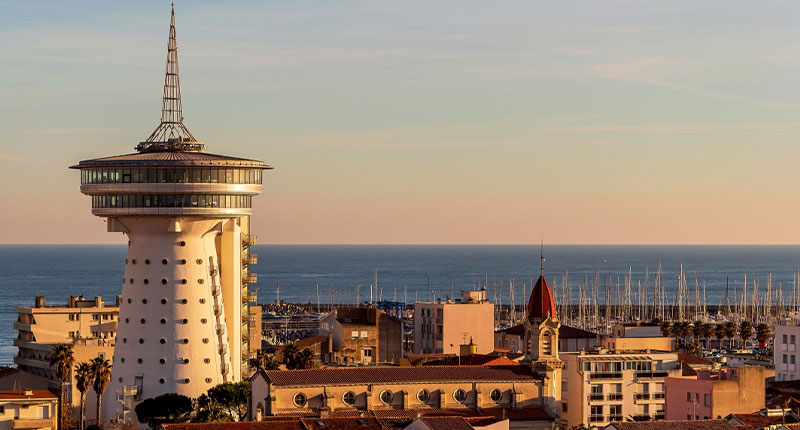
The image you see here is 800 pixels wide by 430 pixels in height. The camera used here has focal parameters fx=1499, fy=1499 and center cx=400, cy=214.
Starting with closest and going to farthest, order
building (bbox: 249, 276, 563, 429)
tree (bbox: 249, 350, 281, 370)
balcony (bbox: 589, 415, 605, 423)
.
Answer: building (bbox: 249, 276, 563, 429)
balcony (bbox: 589, 415, 605, 423)
tree (bbox: 249, 350, 281, 370)

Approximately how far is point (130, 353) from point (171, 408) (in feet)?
20.5

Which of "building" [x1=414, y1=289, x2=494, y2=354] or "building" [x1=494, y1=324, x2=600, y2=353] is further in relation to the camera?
"building" [x1=414, y1=289, x2=494, y2=354]

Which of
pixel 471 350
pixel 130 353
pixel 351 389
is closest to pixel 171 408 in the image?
pixel 130 353

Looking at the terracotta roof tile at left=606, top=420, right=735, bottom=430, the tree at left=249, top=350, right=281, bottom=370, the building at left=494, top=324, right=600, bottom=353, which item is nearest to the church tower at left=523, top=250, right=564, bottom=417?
the terracotta roof tile at left=606, top=420, right=735, bottom=430

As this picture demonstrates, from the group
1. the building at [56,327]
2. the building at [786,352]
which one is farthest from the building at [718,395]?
the building at [56,327]

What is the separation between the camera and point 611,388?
9862 cm

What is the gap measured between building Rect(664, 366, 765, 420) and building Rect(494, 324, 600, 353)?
34638 millimetres

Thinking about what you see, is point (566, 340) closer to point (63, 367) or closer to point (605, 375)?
point (605, 375)

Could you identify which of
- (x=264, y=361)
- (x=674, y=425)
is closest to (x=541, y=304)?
(x=674, y=425)

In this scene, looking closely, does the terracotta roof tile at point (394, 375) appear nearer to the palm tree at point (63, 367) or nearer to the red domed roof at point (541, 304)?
the red domed roof at point (541, 304)

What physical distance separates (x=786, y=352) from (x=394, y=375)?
163ft

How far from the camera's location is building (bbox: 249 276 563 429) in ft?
276

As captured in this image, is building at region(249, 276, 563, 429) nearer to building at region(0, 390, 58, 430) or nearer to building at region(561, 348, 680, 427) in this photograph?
building at region(561, 348, 680, 427)

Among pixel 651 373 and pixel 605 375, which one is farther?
pixel 651 373
